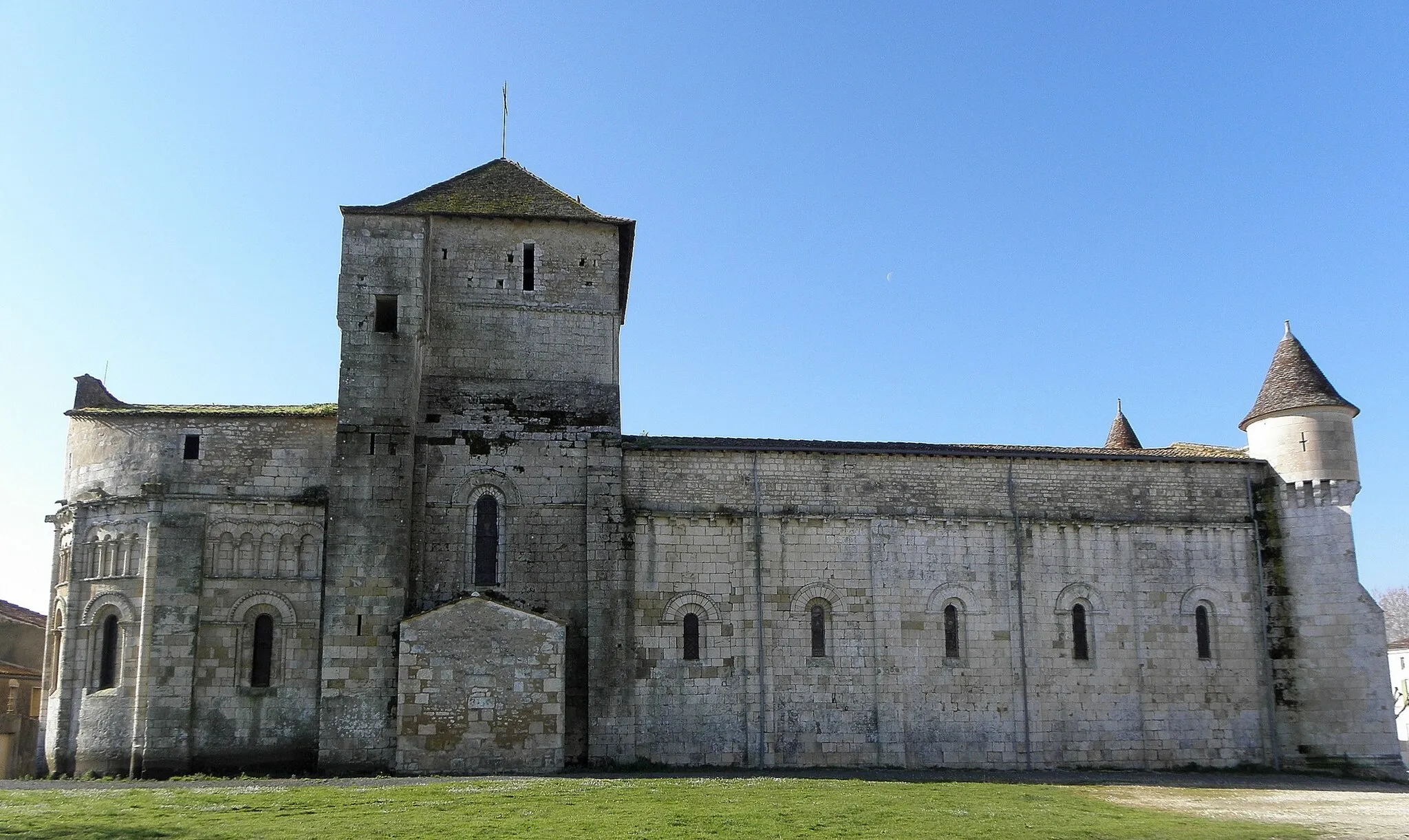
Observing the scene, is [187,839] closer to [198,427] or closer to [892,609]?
[198,427]

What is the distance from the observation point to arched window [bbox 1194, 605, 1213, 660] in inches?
1006

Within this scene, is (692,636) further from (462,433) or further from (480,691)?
(462,433)

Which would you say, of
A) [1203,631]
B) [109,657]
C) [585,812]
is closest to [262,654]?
[109,657]

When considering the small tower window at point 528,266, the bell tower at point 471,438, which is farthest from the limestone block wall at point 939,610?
the small tower window at point 528,266

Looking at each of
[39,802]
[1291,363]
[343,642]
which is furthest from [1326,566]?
[39,802]

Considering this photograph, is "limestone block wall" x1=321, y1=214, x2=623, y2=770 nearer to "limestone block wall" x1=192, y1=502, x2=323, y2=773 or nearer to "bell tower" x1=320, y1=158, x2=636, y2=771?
"bell tower" x1=320, y1=158, x2=636, y2=771

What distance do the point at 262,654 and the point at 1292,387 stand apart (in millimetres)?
23353

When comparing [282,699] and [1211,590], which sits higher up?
[1211,590]

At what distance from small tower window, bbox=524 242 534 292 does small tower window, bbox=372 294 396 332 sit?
289 cm

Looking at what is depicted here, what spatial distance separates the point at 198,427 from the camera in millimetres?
22812

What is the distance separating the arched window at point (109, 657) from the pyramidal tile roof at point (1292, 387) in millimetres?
25392

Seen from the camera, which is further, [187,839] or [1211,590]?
[1211,590]

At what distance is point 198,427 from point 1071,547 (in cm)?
1881

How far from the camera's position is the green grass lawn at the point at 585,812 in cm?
1474
